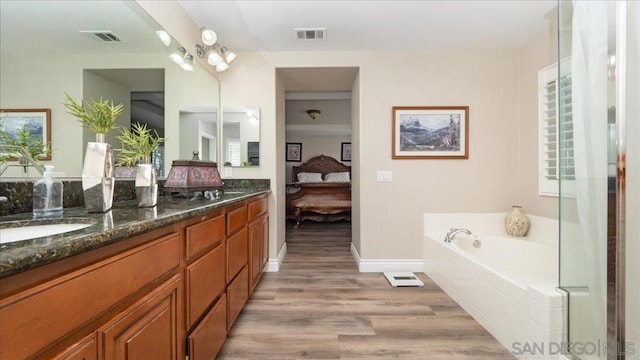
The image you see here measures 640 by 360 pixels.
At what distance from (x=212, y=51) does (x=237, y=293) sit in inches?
86.0

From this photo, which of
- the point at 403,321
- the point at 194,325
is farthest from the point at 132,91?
the point at 403,321

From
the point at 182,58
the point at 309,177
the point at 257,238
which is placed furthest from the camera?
the point at 309,177

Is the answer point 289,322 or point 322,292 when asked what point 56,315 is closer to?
point 289,322

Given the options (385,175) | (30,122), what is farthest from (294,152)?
(30,122)

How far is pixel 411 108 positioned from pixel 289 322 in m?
2.43

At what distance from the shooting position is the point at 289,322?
76.4 inches

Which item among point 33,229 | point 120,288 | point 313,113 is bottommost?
point 120,288

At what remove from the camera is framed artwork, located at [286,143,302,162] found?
746cm

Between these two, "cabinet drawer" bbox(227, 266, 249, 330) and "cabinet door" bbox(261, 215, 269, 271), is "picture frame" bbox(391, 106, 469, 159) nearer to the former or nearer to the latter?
"cabinet door" bbox(261, 215, 269, 271)

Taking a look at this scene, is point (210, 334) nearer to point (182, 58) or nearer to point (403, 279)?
point (403, 279)

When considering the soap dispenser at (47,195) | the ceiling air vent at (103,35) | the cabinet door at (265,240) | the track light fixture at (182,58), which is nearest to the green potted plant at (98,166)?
the soap dispenser at (47,195)

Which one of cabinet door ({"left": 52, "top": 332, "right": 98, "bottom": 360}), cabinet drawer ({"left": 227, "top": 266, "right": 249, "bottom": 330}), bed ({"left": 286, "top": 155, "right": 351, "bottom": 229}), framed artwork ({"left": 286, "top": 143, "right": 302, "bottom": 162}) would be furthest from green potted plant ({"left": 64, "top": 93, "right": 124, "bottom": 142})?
framed artwork ({"left": 286, "top": 143, "right": 302, "bottom": 162})

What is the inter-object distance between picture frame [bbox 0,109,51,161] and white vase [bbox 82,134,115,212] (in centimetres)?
31

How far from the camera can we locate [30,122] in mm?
1157
